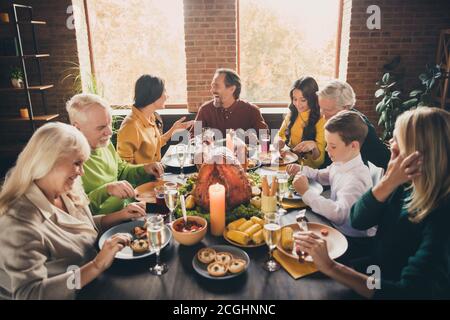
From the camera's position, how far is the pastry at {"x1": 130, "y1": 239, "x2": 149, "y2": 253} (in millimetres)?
1271

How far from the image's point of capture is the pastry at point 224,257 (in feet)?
3.90

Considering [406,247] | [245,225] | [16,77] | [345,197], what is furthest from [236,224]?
[16,77]

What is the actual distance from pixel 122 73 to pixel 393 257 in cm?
421

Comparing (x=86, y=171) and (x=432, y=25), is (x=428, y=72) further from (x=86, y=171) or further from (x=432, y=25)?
(x=86, y=171)

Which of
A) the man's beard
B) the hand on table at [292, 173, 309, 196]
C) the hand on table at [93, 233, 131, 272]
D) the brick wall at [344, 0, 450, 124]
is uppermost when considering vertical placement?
the brick wall at [344, 0, 450, 124]

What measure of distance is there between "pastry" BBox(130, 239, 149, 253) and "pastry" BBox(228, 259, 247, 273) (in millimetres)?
330

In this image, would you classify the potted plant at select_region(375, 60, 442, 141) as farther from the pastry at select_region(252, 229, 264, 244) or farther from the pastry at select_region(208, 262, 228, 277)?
the pastry at select_region(208, 262, 228, 277)

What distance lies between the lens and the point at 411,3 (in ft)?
13.4

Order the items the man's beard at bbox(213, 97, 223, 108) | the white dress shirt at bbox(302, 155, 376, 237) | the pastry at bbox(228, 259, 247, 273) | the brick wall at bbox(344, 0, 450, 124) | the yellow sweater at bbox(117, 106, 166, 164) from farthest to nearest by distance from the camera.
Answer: the brick wall at bbox(344, 0, 450, 124)
the man's beard at bbox(213, 97, 223, 108)
the yellow sweater at bbox(117, 106, 166, 164)
the white dress shirt at bbox(302, 155, 376, 237)
the pastry at bbox(228, 259, 247, 273)

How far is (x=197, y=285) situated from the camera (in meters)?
1.11

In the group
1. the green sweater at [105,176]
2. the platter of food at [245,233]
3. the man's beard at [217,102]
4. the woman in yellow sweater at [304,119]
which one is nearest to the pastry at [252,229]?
the platter of food at [245,233]

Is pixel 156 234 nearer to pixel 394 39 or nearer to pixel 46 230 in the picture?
pixel 46 230

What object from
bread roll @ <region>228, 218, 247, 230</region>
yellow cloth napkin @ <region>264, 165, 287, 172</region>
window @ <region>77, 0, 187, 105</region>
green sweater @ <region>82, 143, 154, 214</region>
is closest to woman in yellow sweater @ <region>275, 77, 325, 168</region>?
yellow cloth napkin @ <region>264, 165, 287, 172</region>
